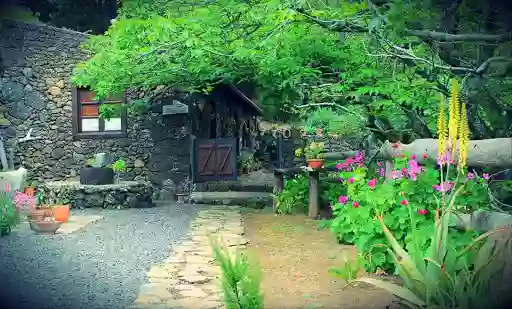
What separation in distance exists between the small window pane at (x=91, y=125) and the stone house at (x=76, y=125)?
2 centimetres

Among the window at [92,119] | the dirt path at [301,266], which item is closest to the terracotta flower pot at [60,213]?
the dirt path at [301,266]

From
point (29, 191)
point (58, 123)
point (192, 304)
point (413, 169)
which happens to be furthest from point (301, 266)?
point (58, 123)

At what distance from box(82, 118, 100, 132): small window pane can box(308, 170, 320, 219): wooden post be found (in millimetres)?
6227

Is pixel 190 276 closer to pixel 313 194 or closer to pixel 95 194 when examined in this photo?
pixel 313 194

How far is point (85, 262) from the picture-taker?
521cm

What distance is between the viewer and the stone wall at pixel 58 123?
1198 cm

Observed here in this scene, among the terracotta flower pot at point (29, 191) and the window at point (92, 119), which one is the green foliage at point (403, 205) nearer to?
the terracotta flower pot at point (29, 191)

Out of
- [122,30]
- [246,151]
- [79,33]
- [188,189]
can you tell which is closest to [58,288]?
[122,30]

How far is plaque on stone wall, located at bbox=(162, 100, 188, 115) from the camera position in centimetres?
1186

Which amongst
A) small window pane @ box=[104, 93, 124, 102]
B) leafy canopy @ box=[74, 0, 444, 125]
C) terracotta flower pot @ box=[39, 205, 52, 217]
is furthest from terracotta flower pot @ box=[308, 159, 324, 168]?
small window pane @ box=[104, 93, 124, 102]

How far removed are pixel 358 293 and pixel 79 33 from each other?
33.5 feet

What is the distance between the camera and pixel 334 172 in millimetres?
11703

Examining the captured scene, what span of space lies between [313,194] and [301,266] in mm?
3548

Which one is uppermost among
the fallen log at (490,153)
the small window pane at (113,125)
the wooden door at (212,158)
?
the small window pane at (113,125)
